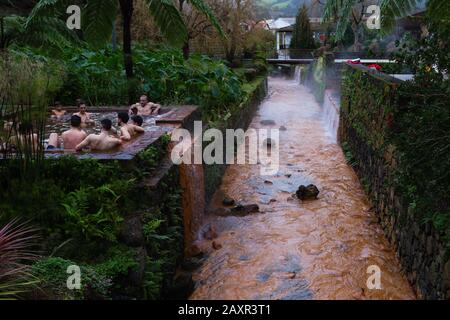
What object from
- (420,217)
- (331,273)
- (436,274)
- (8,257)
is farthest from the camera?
(331,273)

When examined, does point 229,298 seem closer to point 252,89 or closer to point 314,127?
point 314,127

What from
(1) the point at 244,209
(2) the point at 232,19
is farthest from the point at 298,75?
(1) the point at 244,209

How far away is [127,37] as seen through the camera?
400 inches

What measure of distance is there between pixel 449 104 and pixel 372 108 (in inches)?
129

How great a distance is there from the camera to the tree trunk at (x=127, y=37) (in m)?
9.55

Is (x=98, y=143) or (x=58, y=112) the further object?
(x=58, y=112)

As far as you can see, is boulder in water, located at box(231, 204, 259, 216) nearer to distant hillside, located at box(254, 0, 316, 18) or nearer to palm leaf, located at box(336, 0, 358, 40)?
palm leaf, located at box(336, 0, 358, 40)

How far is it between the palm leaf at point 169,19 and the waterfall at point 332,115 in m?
6.37

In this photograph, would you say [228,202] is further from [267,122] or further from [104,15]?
[267,122]

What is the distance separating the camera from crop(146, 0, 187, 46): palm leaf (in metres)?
9.15

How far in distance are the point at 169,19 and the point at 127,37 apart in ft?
4.61

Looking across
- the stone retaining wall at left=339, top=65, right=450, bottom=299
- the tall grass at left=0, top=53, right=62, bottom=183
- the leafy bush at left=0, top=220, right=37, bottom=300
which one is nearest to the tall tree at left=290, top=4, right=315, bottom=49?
the stone retaining wall at left=339, top=65, right=450, bottom=299

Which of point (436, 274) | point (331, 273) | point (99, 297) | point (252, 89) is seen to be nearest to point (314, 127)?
point (252, 89)

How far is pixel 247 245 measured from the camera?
6.86 meters
